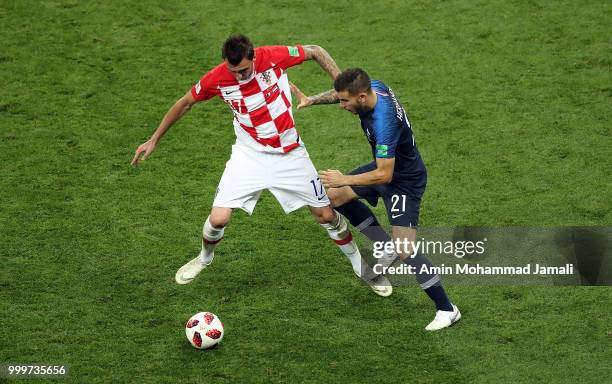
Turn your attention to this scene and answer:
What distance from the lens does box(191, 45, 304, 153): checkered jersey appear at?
295 inches

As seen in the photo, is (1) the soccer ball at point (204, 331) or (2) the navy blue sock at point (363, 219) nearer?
(1) the soccer ball at point (204, 331)

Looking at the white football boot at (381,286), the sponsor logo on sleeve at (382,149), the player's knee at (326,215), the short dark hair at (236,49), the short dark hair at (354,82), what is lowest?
the white football boot at (381,286)

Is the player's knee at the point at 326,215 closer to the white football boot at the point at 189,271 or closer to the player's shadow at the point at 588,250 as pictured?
the white football boot at the point at 189,271

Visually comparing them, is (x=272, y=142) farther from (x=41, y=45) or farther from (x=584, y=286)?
(x=41, y=45)

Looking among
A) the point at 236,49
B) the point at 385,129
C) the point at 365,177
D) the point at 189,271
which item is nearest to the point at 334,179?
the point at 365,177

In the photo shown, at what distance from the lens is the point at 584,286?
7719mm

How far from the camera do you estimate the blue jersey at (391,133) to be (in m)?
6.96

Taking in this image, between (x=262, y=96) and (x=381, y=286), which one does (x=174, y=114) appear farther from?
(x=381, y=286)

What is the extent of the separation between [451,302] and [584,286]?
116 centimetres

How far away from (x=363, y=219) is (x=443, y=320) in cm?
116

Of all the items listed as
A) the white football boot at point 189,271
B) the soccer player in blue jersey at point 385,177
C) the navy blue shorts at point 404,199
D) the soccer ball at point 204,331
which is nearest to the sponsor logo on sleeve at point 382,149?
the soccer player in blue jersey at point 385,177

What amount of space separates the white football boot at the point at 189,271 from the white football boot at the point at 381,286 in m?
1.49

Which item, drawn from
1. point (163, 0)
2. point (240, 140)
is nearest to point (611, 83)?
point (240, 140)

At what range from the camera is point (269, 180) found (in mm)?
7648
